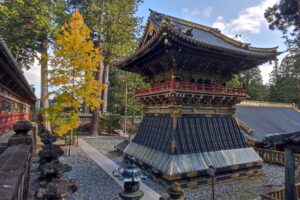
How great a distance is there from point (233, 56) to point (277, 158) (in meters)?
9.24

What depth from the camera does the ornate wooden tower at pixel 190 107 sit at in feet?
38.2

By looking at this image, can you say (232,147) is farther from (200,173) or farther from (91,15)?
(91,15)

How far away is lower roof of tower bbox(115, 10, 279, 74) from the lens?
11016 mm

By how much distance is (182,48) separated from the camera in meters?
11.9

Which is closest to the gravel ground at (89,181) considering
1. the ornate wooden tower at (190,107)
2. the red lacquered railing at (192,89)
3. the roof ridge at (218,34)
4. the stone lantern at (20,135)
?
the ornate wooden tower at (190,107)

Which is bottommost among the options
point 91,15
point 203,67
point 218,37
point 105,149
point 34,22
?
point 105,149

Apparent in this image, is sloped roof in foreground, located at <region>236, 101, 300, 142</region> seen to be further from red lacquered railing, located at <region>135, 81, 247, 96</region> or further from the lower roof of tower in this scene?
the lower roof of tower

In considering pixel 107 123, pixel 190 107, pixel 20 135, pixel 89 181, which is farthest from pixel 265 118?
pixel 20 135

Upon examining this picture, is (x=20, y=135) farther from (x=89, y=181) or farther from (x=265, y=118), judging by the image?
(x=265, y=118)

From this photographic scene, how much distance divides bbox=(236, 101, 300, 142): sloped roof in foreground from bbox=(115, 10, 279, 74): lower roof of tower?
7587mm

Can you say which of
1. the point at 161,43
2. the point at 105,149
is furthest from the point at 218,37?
the point at 105,149

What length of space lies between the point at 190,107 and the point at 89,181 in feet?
23.6

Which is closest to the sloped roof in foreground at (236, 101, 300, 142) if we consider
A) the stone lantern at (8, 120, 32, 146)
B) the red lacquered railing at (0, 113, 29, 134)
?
the red lacquered railing at (0, 113, 29, 134)

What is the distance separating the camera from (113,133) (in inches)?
1296
